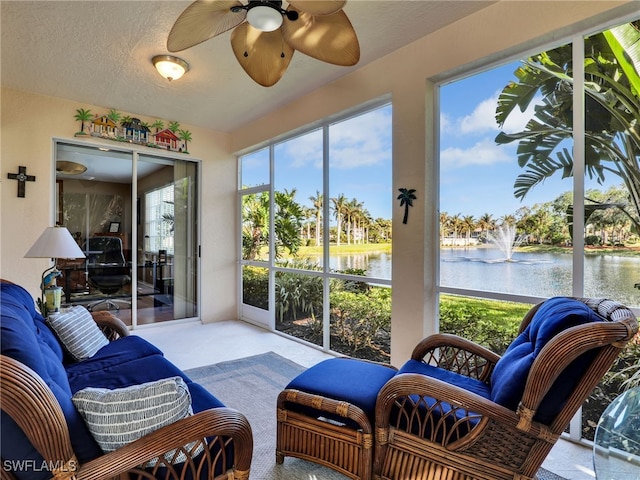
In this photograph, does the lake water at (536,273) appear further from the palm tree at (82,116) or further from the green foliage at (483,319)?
the palm tree at (82,116)

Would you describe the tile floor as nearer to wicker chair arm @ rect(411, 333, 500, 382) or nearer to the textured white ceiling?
wicker chair arm @ rect(411, 333, 500, 382)

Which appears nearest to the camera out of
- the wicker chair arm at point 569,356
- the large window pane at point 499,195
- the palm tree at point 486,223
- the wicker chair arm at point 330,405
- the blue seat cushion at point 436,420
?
Answer: the wicker chair arm at point 569,356

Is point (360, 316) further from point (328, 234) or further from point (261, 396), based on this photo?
point (261, 396)

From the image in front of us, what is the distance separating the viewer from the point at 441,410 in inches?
61.1

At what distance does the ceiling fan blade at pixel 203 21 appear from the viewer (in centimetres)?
159

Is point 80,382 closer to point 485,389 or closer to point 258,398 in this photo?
point 258,398

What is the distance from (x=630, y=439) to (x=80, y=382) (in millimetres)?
2434

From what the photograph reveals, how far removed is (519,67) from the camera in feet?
7.88

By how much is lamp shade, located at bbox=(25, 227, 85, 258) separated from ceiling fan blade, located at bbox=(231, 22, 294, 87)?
1988 mm

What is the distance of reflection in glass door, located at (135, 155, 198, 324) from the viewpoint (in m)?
4.80

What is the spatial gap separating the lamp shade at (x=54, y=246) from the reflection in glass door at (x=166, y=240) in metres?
2.16

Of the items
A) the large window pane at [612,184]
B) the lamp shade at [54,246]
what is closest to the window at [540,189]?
the large window pane at [612,184]

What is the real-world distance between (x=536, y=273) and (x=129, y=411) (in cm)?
248

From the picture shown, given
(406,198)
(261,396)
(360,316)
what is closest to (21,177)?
(261,396)
